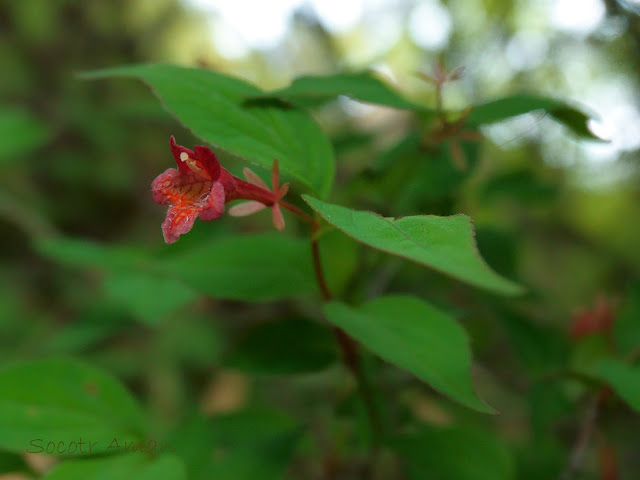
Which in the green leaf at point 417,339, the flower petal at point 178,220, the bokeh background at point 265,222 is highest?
the flower petal at point 178,220

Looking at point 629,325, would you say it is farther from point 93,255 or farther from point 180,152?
point 93,255

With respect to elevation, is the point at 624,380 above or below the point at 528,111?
below

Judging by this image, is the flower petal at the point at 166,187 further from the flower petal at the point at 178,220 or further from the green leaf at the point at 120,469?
the green leaf at the point at 120,469

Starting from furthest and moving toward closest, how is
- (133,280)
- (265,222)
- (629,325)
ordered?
(265,222), (133,280), (629,325)

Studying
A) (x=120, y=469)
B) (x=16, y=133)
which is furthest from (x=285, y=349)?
(x=16, y=133)

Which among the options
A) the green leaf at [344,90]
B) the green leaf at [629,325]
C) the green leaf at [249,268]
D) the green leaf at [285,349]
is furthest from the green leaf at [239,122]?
the green leaf at [629,325]

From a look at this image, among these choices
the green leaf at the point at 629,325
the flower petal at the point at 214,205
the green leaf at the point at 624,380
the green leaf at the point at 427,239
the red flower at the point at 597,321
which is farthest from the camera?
the red flower at the point at 597,321

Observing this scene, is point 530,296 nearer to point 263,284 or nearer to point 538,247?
point 263,284
